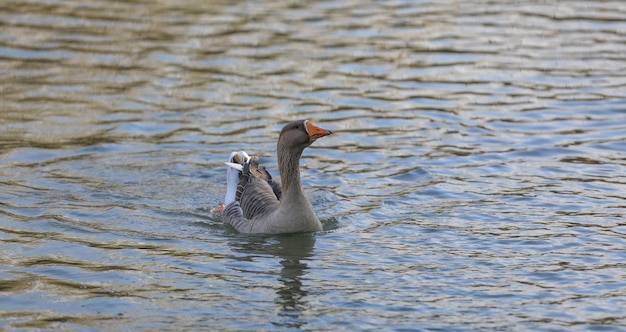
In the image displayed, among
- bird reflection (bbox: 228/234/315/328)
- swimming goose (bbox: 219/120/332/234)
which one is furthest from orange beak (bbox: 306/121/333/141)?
bird reflection (bbox: 228/234/315/328)

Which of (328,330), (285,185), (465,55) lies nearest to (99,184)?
(285,185)

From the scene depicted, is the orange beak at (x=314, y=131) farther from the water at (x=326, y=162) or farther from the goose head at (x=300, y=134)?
the water at (x=326, y=162)

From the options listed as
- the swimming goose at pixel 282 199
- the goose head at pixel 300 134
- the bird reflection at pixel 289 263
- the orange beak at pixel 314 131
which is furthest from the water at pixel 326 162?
the orange beak at pixel 314 131

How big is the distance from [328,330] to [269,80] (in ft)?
39.4

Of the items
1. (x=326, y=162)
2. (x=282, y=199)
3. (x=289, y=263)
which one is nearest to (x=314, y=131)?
(x=282, y=199)

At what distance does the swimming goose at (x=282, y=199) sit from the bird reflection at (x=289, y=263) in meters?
0.15

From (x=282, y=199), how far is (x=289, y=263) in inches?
49.0

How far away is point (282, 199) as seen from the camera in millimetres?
13344

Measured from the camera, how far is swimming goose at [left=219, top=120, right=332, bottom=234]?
12961 mm

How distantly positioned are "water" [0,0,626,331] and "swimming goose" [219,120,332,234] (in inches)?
10.0

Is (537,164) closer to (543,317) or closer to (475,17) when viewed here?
(543,317)

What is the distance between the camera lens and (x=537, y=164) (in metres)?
16.3

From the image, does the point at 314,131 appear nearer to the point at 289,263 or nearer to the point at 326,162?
Answer: the point at 289,263

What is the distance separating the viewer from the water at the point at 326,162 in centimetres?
1099
